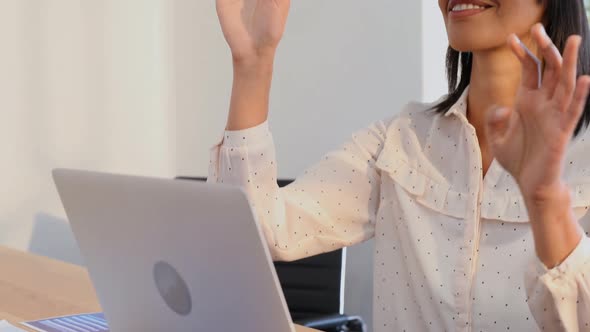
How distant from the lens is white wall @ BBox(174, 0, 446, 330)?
2.71 metres

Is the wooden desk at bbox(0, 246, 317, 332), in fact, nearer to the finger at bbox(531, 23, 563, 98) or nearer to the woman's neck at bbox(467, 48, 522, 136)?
the woman's neck at bbox(467, 48, 522, 136)

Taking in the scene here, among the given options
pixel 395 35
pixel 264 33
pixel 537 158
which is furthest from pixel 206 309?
pixel 395 35

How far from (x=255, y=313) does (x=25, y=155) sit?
6.56 ft

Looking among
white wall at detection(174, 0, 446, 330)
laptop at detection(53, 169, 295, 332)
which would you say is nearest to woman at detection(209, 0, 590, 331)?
laptop at detection(53, 169, 295, 332)

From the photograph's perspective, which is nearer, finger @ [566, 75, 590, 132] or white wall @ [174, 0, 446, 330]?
finger @ [566, 75, 590, 132]

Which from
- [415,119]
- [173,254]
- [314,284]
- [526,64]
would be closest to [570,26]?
[415,119]

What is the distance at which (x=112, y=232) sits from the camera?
3.49 ft

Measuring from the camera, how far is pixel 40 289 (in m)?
1.93

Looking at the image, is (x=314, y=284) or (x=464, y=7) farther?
(x=314, y=284)

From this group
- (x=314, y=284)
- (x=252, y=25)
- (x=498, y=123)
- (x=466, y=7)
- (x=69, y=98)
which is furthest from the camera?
(x=69, y=98)

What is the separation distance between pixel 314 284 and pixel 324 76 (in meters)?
0.80

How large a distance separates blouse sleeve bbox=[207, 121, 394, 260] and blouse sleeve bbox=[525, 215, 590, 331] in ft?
1.72

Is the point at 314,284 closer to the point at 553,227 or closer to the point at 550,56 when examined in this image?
the point at 553,227

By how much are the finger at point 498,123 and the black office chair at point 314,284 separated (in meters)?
1.28
